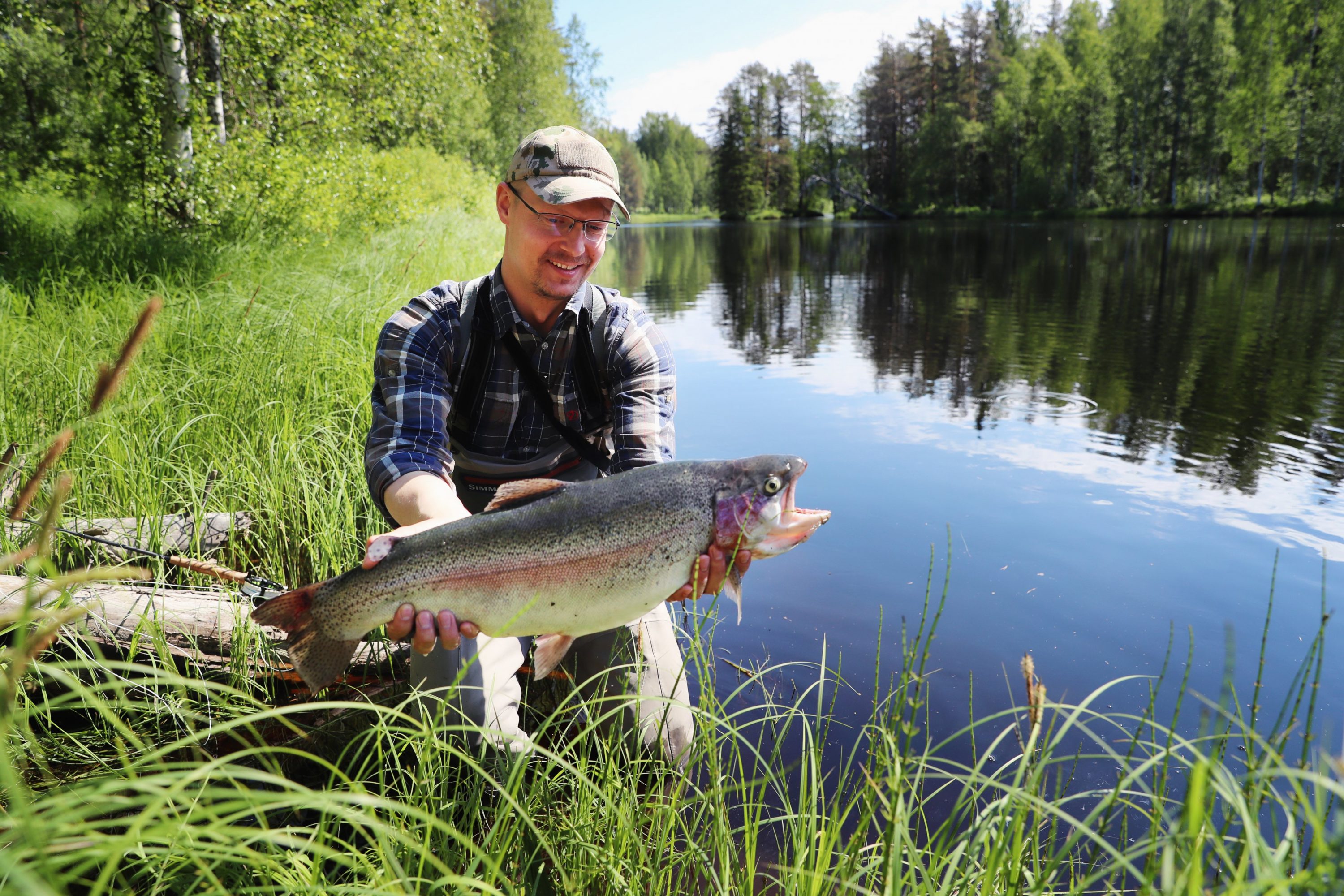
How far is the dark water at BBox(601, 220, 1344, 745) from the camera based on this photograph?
208 inches

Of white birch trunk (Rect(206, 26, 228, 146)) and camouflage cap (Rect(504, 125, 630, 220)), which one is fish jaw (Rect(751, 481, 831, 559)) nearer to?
camouflage cap (Rect(504, 125, 630, 220))

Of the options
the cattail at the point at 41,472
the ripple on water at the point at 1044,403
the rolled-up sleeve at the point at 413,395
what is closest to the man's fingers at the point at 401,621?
the rolled-up sleeve at the point at 413,395

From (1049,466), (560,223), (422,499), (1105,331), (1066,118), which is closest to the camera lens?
(422,499)

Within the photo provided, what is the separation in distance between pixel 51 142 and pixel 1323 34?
63219 millimetres

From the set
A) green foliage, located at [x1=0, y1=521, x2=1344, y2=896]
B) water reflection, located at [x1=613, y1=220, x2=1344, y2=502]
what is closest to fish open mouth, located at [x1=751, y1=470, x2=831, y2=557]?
green foliage, located at [x1=0, y1=521, x2=1344, y2=896]

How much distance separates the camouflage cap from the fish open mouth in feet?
5.39

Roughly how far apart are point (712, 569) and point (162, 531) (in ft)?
9.45

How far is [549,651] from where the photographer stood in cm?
292

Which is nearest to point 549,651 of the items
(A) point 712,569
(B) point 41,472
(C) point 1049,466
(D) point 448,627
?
(D) point 448,627

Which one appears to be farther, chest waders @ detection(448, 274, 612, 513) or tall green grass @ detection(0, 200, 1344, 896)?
chest waders @ detection(448, 274, 612, 513)

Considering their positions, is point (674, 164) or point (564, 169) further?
point (674, 164)

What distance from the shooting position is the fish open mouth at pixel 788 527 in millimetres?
2812

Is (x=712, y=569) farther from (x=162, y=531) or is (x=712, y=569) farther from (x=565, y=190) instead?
(x=162, y=531)

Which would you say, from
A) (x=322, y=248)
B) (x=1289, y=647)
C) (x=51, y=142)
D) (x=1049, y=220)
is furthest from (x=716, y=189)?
(x=1289, y=647)
